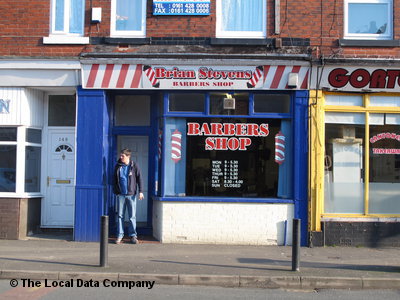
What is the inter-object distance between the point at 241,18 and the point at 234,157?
3.02 meters

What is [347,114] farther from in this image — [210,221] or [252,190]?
[210,221]

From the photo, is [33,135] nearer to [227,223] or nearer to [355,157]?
[227,223]

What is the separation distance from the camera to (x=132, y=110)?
38.7 feet

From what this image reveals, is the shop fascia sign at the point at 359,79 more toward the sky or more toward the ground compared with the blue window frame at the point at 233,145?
more toward the sky

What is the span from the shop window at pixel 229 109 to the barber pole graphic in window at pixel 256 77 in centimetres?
27

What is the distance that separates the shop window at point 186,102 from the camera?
10.9 metres

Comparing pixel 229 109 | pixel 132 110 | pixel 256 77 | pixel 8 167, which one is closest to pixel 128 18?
pixel 132 110

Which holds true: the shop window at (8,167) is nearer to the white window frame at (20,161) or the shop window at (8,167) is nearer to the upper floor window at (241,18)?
the white window frame at (20,161)

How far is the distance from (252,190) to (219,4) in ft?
13.3

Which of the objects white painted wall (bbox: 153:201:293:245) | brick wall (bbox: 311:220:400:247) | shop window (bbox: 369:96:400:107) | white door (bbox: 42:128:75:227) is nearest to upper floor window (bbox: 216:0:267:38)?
shop window (bbox: 369:96:400:107)

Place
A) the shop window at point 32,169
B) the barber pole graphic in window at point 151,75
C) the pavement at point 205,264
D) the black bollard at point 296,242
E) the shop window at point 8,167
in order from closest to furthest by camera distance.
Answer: the pavement at point 205,264, the black bollard at point 296,242, the barber pole graphic in window at point 151,75, the shop window at point 8,167, the shop window at point 32,169

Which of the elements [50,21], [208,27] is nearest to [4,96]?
[50,21]

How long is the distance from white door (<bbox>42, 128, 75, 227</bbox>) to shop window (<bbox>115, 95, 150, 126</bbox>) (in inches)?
45.8

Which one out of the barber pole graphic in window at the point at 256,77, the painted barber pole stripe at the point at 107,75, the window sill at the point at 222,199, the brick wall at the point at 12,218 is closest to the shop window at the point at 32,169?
the brick wall at the point at 12,218
